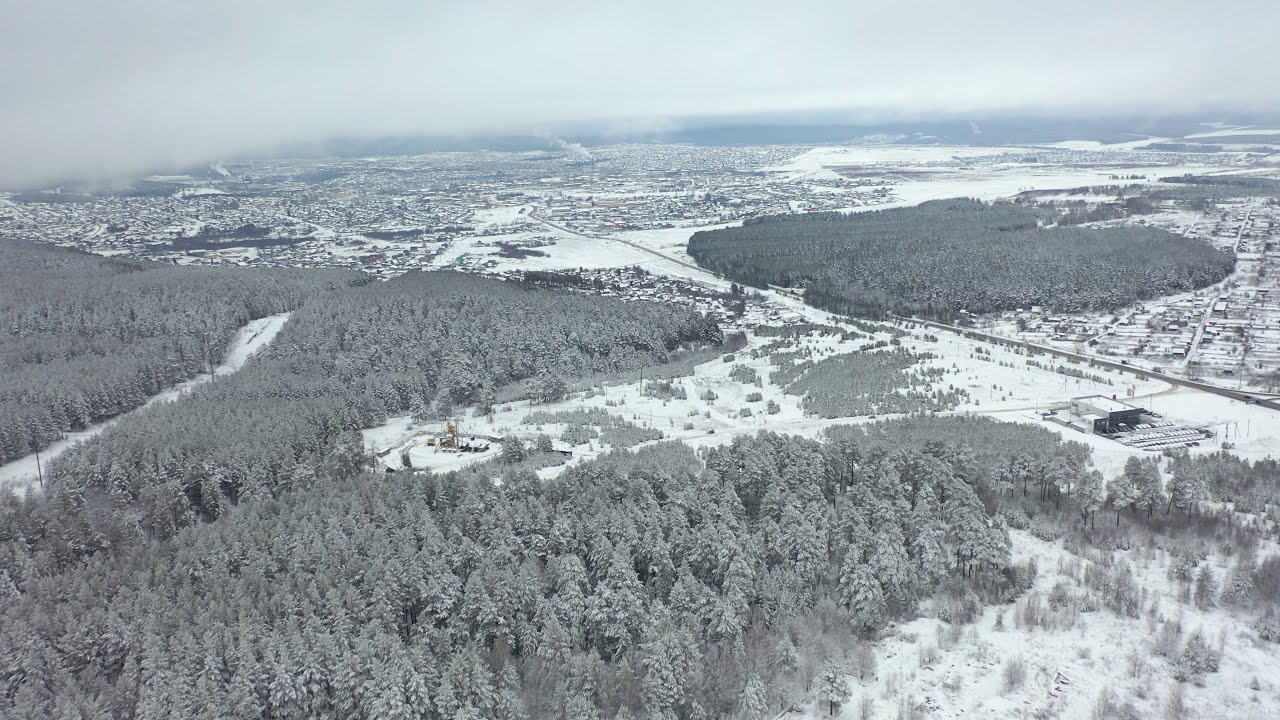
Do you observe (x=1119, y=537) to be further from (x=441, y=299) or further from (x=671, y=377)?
(x=441, y=299)

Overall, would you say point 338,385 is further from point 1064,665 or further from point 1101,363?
point 1101,363

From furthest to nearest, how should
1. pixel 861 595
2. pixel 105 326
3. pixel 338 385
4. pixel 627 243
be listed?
pixel 627 243 → pixel 105 326 → pixel 338 385 → pixel 861 595

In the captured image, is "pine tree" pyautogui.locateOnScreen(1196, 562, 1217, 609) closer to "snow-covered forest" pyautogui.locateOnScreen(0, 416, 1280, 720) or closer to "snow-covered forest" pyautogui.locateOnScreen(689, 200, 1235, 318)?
"snow-covered forest" pyautogui.locateOnScreen(0, 416, 1280, 720)

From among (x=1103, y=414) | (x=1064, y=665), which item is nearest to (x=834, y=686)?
(x=1064, y=665)

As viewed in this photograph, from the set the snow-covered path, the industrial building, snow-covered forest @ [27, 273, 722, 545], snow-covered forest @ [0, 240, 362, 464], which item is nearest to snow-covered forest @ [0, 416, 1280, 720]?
snow-covered forest @ [27, 273, 722, 545]

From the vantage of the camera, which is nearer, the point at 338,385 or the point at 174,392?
the point at 338,385
